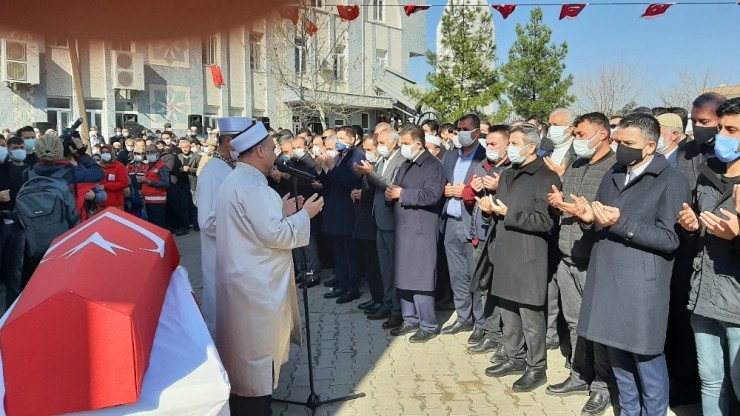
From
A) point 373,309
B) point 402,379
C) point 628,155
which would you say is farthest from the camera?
point 373,309

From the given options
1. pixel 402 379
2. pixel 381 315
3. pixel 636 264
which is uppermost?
pixel 636 264

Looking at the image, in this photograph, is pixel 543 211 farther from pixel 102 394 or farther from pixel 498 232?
pixel 102 394

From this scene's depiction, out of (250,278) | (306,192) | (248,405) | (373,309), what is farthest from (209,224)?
(306,192)

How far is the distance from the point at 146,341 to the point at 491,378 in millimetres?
2910

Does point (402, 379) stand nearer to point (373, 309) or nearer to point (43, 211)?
point (373, 309)

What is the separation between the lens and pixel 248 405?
3283mm

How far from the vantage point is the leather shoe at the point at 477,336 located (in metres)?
5.12

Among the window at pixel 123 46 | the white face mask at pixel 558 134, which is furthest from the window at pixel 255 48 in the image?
the white face mask at pixel 558 134

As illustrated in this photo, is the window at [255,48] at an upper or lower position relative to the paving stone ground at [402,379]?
upper

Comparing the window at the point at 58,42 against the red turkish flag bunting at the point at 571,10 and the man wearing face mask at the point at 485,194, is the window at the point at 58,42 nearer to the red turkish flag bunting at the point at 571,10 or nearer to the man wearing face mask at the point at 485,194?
the man wearing face mask at the point at 485,194

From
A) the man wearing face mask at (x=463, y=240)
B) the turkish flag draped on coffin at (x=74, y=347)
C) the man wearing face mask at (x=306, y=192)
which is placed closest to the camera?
the turkish flag draped on coffin at (x=74, y=347)

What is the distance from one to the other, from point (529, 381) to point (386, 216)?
2.09 metres

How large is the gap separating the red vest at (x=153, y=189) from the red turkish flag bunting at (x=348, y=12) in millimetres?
10178

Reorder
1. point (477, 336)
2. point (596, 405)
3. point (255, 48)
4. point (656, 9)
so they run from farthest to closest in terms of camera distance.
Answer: point (656, 9)
point (477, 336)
point (596, 405)
point (255, 48)
